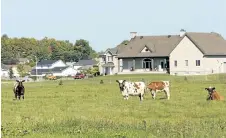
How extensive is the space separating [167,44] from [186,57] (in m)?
6.78

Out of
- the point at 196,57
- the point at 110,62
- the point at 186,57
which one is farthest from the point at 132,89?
the point at 110,62

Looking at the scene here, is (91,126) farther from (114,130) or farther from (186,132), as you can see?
(186,132)

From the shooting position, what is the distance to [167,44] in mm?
87625

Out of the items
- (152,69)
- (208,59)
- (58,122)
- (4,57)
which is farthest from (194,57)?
(4,57)

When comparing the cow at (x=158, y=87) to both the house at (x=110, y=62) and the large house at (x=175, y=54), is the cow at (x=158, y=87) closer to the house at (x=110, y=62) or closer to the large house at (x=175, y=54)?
the large house at (x=175, y=54)

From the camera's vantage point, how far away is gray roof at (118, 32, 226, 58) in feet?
267

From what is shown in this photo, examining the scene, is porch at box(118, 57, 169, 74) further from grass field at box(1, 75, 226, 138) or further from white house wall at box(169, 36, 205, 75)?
grass field at box(1, 75, 226, 138)

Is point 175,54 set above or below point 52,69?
below

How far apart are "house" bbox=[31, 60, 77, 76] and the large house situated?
48.9 meters

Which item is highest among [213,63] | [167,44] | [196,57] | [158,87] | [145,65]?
[167,44]

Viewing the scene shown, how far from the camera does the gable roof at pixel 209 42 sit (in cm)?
8044

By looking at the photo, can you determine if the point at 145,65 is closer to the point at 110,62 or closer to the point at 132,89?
the point at 110,62

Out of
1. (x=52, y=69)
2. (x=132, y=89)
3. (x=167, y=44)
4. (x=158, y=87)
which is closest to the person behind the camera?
(x=132, y=89)

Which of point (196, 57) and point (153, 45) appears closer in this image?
point (196, 57)
